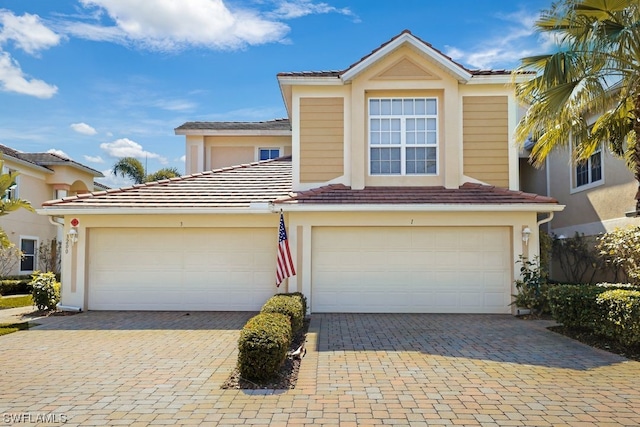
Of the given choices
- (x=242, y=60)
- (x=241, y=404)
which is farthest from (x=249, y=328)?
(x=242, y=60)

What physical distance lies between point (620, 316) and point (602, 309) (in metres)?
0.59

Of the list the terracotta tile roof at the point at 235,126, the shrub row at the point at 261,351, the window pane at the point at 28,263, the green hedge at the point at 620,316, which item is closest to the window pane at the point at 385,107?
the green hedge at the point at 620,316

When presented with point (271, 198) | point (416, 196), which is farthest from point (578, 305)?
point (271, 198)

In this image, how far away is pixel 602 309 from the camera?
8586mm

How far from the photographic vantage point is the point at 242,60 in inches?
575

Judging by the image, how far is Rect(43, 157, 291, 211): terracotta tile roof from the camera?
12.5 meters

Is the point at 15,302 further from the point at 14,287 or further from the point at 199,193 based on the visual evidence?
the point at 199,193

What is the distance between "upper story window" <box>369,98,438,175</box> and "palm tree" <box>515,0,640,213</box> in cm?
329

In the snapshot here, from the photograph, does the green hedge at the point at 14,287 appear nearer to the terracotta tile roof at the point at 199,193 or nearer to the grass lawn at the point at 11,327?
the terracotta tile roof at the point at 199,193

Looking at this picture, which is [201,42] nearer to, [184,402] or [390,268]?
[390,268]

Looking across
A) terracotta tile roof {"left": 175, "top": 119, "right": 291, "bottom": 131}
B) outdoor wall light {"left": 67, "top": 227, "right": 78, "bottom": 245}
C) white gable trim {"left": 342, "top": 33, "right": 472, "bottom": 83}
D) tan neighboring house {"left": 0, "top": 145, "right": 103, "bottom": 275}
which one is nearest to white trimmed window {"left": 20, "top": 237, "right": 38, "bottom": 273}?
tan neighboring house {"left": 0, "top": 145, "right": 103, "bottom": 275}

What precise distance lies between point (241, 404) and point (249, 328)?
1225mm

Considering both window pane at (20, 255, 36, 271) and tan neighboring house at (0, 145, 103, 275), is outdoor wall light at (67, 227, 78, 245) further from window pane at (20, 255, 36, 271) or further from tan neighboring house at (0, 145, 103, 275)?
window pane at (20, 255, 36, 271)

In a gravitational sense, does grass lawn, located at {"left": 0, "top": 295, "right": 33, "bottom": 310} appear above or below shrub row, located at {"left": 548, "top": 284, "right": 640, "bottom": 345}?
below
